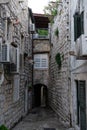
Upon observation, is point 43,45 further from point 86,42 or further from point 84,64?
point 86,42

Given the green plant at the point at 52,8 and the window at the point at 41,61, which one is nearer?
the green plant at the point at 52,8

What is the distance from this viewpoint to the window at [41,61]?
80.4 feet

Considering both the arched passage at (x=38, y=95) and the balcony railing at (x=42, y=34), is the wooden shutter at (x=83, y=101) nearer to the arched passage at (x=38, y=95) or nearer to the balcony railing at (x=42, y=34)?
the balcony railing at (x=42, y=34)

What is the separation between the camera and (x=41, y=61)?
24.6 m

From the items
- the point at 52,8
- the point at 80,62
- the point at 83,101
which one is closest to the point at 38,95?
the point at 52,8

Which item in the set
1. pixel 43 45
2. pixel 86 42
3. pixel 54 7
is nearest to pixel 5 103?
pixel 86 42

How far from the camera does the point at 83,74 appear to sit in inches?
364

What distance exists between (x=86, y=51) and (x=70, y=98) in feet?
18.6

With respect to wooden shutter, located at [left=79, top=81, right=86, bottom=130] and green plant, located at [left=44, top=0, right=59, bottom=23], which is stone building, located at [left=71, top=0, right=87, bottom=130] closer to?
wooden shutter, located at [left=79, top=81, right=86, bottom=130]

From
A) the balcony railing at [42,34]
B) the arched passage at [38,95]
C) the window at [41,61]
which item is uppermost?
the balcony railing at [42,34]

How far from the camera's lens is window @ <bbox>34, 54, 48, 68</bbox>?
24.5 meters

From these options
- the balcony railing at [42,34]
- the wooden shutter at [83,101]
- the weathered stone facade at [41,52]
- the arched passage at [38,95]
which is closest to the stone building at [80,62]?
the wooden shutter at [83,101]

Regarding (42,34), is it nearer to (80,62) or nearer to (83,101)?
(80,62)

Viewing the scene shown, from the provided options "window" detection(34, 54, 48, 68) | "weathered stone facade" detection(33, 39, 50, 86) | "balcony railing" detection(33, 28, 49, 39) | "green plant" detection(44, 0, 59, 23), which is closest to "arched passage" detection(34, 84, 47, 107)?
"weathered stone facade" detection(33, 39, 50, 86)
